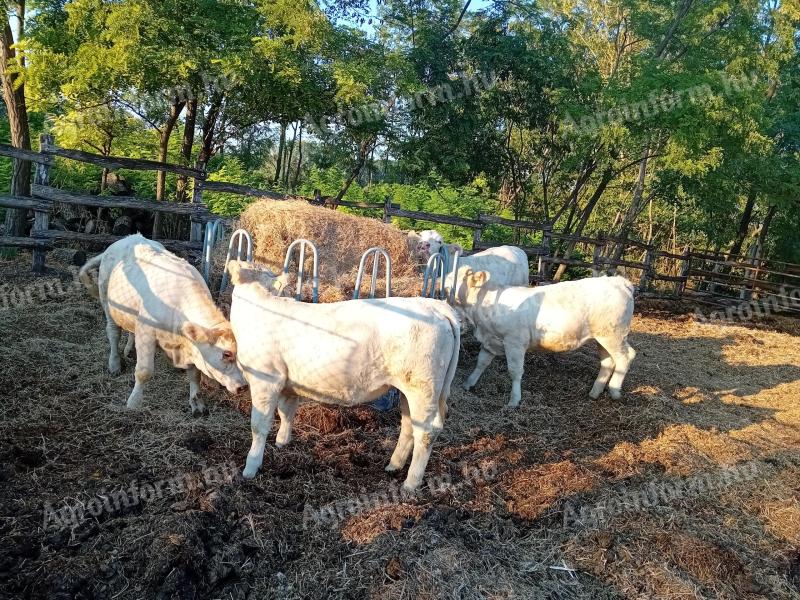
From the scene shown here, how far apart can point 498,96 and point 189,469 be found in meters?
14.3

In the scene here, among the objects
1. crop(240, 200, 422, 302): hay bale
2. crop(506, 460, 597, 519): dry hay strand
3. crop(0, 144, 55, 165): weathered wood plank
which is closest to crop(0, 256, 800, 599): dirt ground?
crop(506, 460, 597, 519): dry hay strand

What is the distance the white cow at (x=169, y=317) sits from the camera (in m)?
4.96

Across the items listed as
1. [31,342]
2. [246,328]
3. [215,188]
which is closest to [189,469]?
[246,328]

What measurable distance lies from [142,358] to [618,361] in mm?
5739

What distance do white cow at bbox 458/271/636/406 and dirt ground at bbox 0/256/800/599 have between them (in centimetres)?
51

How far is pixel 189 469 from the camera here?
448 centimetres

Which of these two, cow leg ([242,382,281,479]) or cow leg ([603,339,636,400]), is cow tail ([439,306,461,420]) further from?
cow leg ([603,339,636,400])

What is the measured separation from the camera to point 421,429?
4.43 m

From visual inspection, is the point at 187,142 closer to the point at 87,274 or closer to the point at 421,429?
the point at 87,274

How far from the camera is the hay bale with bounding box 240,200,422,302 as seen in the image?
7.07 meters

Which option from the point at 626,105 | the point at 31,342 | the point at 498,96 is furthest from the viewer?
the point at 498,96

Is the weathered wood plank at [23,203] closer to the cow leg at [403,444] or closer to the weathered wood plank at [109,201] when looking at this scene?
the weathered wood plank at [109,201]

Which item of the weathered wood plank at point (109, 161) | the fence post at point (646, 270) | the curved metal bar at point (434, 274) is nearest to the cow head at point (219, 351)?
the curved metal bar at point (434, 274)

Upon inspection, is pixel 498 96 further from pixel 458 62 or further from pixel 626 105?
pixel 626 105
